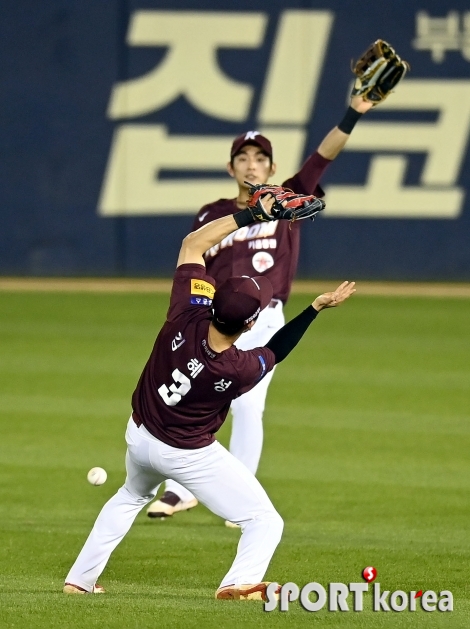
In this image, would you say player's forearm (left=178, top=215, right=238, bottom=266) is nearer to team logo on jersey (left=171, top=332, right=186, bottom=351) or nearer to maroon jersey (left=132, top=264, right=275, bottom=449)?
maroon jersey (left=132, top=264, right=275, bottom=449)

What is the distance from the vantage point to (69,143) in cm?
1858

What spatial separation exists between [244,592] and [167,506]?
228cm

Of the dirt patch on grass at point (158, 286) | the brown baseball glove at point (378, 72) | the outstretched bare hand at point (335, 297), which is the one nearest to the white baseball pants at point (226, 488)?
the outstretched bare hand at point (335, 297)

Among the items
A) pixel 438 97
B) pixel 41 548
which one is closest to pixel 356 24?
pixel 438 97

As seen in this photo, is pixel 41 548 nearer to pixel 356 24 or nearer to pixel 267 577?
pixel 267 577

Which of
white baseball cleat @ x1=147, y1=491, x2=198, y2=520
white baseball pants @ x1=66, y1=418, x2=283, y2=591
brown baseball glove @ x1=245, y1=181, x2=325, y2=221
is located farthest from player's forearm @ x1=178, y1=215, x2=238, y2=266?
white baseball cleat @ x1=147, y1=491, x2=198, y2=520

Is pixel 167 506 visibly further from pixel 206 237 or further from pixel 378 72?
pixel 378 72

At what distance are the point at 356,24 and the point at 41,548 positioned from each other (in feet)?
44.4

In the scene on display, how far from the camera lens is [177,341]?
4.97 m

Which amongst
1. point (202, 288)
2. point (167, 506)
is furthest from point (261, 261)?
point (202, 288)

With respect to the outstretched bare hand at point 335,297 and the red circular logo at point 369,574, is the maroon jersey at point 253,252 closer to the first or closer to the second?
the outstretched bare hand at point 335,297

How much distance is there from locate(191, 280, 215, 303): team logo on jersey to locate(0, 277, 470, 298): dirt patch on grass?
11.5 metres

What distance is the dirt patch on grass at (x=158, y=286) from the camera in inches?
682

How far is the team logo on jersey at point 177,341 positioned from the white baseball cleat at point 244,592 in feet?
3.13
